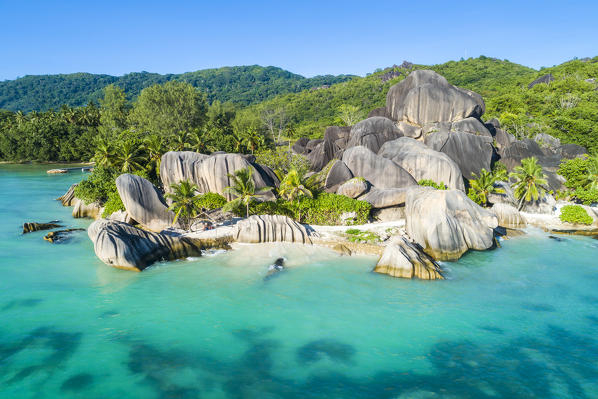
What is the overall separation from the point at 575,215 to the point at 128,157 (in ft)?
118

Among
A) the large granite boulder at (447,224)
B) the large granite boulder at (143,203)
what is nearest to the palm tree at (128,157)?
the large granite boulder at (143,203)

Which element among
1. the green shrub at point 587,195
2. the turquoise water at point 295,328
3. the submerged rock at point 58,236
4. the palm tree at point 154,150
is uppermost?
the palm tree at point 154,150

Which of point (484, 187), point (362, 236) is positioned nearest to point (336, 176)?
point (362, 236)

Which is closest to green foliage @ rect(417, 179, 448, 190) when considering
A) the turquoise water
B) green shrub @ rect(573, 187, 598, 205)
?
the turquoise water

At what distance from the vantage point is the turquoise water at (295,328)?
11.1 metres

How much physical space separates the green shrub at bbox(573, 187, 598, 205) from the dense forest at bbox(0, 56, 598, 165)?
1536 centimetres

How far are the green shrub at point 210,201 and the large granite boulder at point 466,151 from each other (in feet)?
68.1

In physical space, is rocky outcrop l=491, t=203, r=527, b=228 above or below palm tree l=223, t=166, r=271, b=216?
below

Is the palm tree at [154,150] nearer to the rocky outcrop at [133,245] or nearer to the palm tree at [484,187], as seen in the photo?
the rocky outcrop at [133,245]

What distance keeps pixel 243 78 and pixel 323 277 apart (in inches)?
7721

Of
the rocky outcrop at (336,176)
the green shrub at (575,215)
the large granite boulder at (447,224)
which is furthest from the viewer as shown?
the rocky outcrop at (336,176)

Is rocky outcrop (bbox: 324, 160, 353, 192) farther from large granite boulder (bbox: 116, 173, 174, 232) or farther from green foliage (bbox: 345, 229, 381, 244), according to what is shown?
large granite boulder (bbox: 116, 173, 174, 232)

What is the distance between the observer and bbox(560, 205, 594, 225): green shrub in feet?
85.9

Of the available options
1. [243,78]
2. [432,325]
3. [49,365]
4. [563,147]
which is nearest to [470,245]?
[432,325]
